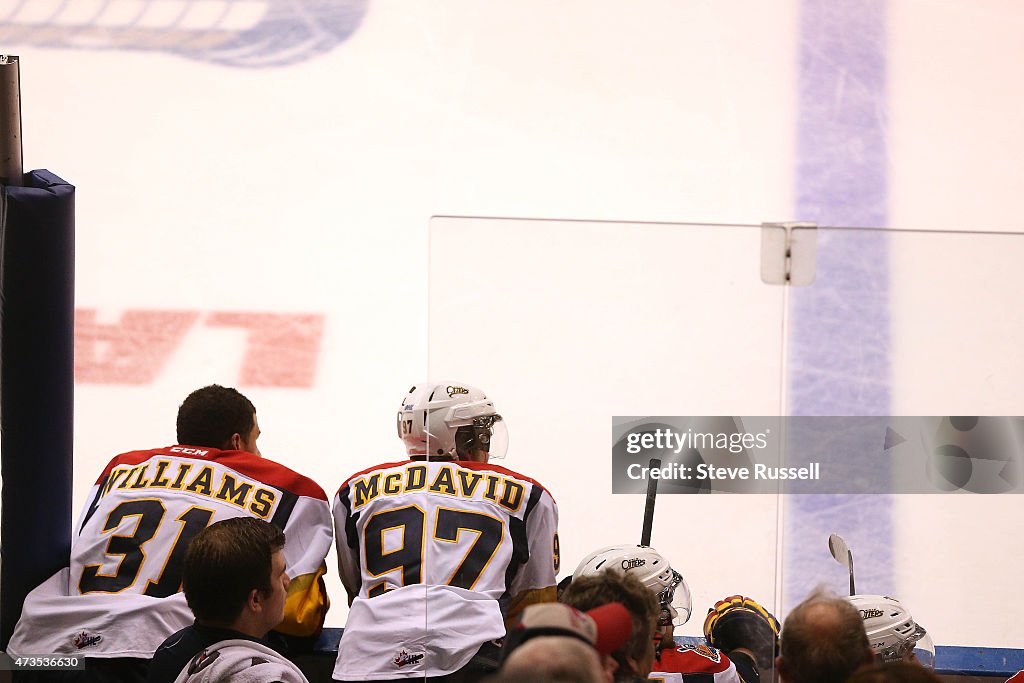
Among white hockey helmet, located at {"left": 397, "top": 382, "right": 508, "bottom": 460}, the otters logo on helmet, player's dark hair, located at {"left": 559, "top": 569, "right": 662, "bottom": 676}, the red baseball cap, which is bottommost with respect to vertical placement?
the otters logo on helmet

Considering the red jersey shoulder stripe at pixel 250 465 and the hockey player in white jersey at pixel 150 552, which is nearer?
the hockey player in white jersey at pixel 150 552

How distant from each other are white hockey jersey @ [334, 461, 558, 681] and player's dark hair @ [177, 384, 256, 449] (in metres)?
0.48

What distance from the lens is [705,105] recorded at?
462 centimetres

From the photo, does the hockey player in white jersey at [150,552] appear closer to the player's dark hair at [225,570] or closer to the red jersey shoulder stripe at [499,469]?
the red jersey shoulder stripe at [499,469]

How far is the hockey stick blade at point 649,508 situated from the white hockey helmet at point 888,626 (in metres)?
0.34

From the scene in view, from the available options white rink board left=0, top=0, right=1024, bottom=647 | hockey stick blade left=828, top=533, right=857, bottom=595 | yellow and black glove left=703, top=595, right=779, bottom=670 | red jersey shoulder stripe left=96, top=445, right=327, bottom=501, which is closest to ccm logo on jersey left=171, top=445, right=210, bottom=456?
red jersey shoulder stripe left=96, top=445, right=327, bottom=501

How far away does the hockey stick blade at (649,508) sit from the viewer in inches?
78.5

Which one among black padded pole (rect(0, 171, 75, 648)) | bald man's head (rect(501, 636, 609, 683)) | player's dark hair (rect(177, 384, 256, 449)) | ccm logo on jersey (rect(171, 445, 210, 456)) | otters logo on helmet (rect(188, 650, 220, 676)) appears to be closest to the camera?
bald man's head (rect(501, 636, 609, 683))

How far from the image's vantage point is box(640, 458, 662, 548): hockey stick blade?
78.5 inches

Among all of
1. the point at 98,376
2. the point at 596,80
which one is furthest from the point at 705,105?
the point at 98,376

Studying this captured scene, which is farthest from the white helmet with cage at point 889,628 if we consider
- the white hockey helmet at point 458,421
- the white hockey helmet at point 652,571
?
the white hockey helmet at point 458,421

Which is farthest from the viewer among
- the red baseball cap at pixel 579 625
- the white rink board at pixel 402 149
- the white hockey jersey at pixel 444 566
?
the white rink board at pixel 402 149

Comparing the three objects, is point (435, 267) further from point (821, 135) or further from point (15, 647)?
point (821, 135)

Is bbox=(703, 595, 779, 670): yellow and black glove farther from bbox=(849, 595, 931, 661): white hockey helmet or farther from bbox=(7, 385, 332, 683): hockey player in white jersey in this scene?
bbox=(7, 385, 332, 683): hockey player in white jersey
